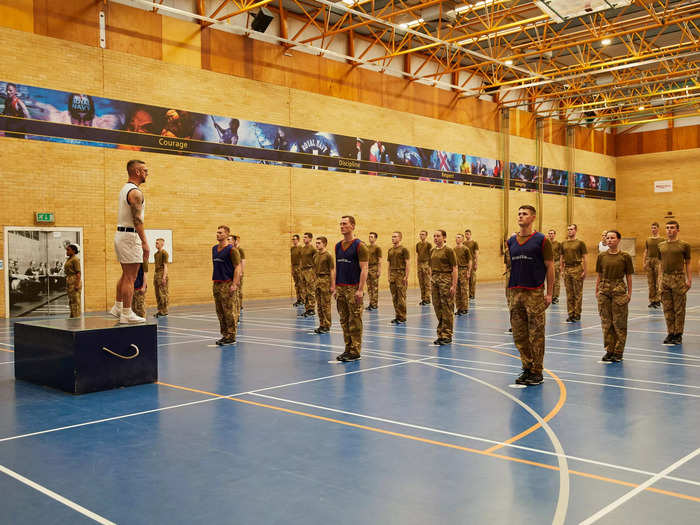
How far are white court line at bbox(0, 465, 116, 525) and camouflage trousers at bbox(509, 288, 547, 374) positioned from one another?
5.45 metres

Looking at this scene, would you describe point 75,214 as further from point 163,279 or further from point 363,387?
point 363,387

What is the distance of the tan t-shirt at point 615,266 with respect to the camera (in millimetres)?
9633

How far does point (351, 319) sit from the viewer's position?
10.1 metres

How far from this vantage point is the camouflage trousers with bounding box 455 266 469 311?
17.2 meters

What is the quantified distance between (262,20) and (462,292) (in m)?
11.9

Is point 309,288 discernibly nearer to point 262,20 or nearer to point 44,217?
point 44,217

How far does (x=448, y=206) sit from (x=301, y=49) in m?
10.5

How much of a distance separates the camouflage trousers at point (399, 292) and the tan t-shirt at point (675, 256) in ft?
19.7

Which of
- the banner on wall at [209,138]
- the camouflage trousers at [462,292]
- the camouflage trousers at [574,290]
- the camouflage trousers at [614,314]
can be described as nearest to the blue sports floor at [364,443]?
the camouflage trousers at [614,314]

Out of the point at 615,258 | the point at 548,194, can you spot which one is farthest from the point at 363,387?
the point at 548,194

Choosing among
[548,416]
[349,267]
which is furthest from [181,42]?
[548,416]

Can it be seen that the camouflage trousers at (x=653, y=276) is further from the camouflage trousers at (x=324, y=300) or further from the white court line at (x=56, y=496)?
the white court line at (x=56, y=496)

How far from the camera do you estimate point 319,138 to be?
80.5 ft

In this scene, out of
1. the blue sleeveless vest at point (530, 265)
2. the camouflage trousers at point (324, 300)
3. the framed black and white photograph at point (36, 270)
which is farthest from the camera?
the framed black and white photograph at point (36, 270)
